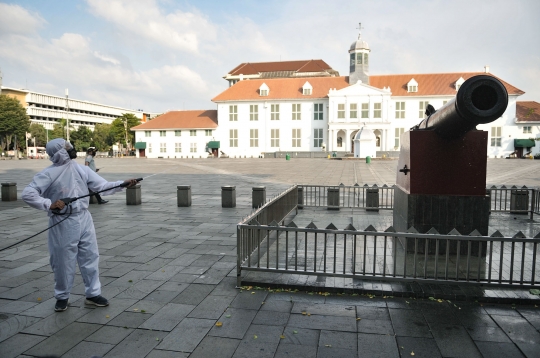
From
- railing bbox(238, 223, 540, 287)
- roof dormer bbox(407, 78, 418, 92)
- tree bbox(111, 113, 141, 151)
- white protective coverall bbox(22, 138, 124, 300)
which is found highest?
roof dormer bbox(407, 78, 418, 92)

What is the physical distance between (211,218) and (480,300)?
6.85 metres

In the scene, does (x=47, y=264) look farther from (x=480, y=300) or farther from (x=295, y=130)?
(x=295, y=130)

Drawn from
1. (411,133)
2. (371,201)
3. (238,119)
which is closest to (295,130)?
(238,119)

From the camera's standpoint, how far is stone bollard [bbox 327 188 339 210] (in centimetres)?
1144

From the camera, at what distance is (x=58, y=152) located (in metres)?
4.29

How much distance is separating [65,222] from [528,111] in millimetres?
64311

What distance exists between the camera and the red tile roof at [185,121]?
61888 mm

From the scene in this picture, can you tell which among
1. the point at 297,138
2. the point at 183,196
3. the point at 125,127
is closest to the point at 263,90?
the point at 297,138

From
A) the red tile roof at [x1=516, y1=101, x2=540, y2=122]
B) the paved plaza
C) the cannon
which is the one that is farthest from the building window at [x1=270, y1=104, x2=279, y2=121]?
the paved plaza

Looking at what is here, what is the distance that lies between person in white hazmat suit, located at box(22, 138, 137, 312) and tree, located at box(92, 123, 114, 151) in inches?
3258

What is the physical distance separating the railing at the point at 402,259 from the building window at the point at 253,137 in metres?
53.7

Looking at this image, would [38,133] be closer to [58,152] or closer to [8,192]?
[8,192]

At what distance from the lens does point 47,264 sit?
611 centimetres

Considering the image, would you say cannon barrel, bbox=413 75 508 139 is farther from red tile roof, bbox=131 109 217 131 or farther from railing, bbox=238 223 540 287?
red tile roof, bbox=131 109 217 131
